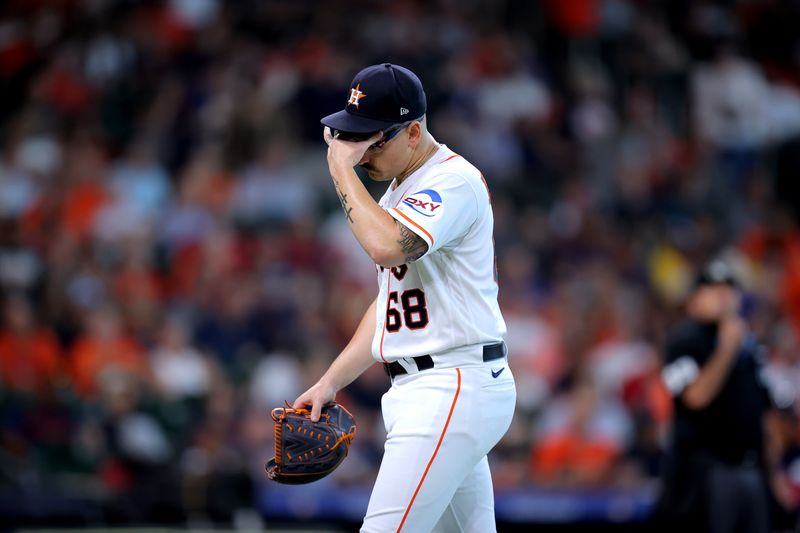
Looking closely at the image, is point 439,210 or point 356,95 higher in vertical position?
point 356,95

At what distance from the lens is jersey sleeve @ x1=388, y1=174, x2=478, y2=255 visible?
3959mm

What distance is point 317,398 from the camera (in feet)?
14.4

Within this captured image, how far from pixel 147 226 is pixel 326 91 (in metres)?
2.19

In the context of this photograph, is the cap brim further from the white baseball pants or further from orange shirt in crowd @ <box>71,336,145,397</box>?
orange shirt in crowd @ <box>71,336,145,397</box>

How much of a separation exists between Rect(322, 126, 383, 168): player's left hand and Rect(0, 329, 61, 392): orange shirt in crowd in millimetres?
5644

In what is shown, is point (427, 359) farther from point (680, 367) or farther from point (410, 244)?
point (680, 367)

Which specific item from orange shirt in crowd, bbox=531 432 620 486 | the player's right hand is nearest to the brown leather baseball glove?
the player's right hand

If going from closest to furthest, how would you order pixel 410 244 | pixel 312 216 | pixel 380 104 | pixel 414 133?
pixel 410 244, pixel 380 104, pixel 414 133, pixel 312 216

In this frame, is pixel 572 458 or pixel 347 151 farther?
pixel 572 458

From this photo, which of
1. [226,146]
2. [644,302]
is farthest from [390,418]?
[226,146]

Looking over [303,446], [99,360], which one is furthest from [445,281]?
[99,360]

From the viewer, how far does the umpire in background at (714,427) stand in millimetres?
6422

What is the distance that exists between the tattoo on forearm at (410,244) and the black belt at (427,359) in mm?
377

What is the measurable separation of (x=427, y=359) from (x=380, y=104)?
0.88 meters
